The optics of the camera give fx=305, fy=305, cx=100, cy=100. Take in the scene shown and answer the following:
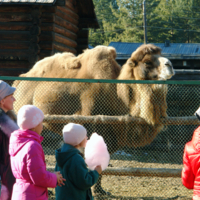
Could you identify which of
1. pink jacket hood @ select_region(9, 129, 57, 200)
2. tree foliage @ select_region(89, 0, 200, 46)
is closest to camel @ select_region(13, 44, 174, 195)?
pink jacket hood @ select_region(9, 129, 57, 200)

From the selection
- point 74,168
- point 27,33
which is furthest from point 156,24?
point 74,168

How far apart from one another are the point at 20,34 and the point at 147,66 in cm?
472

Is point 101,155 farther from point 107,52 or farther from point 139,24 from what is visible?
point 139,24

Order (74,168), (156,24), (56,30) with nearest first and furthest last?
(74,168)
(56,30)
(156,24)

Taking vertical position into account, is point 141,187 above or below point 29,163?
below

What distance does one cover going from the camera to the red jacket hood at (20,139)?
8.91ft

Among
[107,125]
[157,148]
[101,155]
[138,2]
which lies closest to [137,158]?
[157,148]

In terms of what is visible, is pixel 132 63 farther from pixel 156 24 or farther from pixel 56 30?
pixel 156 24

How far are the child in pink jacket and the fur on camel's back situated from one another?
2605 millimetres

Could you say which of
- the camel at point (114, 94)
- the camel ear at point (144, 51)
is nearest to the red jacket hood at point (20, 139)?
the camel at point (114, 94)

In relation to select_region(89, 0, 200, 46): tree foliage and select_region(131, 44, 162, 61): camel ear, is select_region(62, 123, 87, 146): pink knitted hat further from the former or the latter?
select_region(89, 0, 200, 46): tree foliage

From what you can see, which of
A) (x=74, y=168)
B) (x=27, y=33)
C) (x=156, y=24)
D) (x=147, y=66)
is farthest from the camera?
(x=156, y=24)

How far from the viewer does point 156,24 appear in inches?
1789

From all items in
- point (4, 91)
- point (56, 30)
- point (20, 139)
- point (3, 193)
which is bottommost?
point (3, 193)
